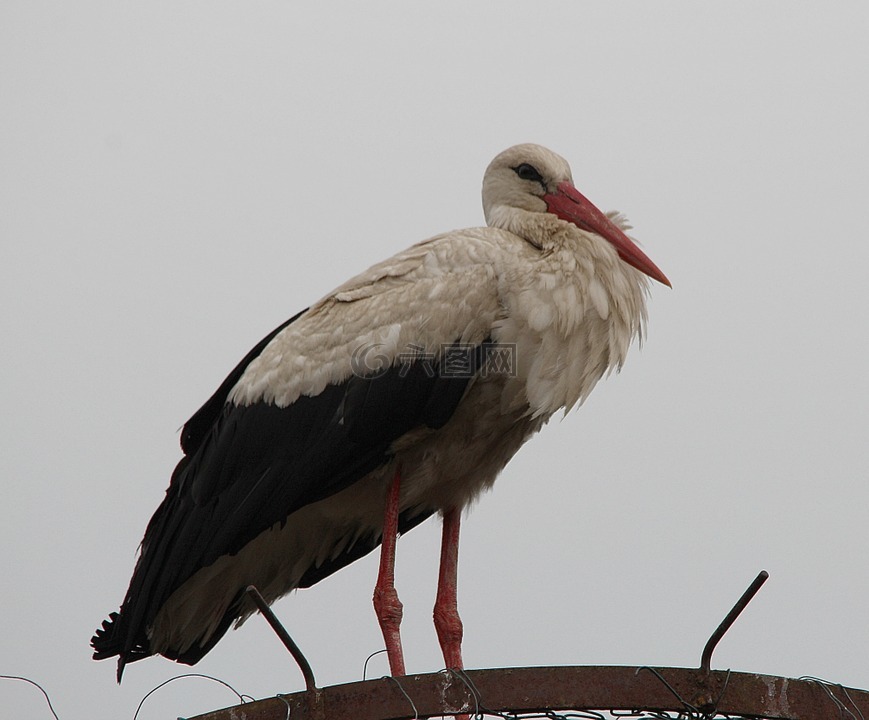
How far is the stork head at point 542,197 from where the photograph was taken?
5566 millimetres

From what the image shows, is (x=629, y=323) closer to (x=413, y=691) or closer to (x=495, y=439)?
(x=495, y=439)

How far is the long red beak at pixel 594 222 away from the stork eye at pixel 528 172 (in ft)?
0.32

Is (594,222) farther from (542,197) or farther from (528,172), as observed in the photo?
(528,172)

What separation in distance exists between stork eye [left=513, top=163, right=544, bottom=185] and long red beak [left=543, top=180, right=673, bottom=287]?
97 millimetres

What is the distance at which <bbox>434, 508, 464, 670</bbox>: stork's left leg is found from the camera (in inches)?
222

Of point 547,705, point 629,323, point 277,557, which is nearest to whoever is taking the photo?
point 547,705

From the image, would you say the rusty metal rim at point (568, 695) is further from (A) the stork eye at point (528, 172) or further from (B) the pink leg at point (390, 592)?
(A) the stork eye at point (528, 172)

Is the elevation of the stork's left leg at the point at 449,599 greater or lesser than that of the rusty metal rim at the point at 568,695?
greater

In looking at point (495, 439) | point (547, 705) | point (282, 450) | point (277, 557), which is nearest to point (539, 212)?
point (495, 439)

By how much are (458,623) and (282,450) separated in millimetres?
1106

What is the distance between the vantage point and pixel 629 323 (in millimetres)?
5445

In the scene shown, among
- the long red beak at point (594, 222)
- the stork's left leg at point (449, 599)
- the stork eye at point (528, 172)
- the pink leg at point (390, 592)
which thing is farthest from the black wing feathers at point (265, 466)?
the stork eye at point (528, 172)

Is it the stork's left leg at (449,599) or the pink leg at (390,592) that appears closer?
the pink leg at (390,592)

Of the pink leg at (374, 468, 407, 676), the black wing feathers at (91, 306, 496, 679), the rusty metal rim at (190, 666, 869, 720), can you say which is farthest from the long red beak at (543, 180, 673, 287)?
the rusty metal rim at (190, 666, 869, 720)
